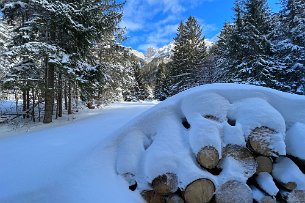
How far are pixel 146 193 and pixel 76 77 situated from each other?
8.32m

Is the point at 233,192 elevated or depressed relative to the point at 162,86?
depressed

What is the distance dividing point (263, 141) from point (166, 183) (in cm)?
155

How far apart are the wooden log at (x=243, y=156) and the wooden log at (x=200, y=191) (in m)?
0.50

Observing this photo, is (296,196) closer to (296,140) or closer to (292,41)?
(296,140)

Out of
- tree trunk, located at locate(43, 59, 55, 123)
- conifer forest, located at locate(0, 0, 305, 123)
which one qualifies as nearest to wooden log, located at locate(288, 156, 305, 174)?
conifer forest, located at locate(0, 0, 305, 123)

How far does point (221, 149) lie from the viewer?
403 cm

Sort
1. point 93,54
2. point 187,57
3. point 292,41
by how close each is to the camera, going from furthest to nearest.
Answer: point 187,57
point 292,41
point 93,54

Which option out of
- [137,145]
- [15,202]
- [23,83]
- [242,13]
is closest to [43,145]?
[15,202]

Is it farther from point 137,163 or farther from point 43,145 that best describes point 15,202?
point 43,145

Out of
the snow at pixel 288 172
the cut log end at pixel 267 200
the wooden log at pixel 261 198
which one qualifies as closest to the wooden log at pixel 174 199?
the wooden log at pixel 261 198

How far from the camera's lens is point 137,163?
4.24 meters

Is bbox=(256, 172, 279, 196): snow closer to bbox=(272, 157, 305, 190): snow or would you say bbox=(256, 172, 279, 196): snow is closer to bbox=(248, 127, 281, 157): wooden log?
bbox=(272, 157, 305, 190): snow

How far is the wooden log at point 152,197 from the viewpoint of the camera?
397 cm

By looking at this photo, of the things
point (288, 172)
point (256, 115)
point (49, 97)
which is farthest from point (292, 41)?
point (288, 172)
